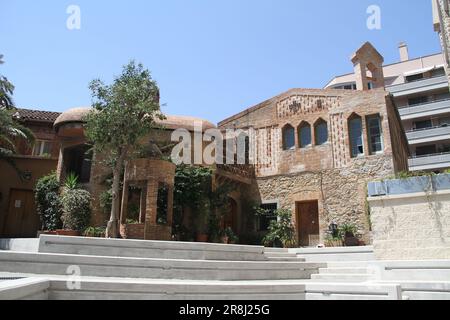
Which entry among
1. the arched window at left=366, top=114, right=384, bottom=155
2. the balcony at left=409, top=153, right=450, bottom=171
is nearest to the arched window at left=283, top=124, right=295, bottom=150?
the arched window at left=366, top=114, right=384, bottom=155

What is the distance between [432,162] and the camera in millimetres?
30594

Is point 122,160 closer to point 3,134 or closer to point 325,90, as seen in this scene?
point 3,134

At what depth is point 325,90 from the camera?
17.6 meters

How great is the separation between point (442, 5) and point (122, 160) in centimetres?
987

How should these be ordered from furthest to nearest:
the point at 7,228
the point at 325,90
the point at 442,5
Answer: the point at 325,90, the point at 7,228, the point at 442,5

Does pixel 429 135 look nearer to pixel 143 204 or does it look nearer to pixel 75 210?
pixel 143 204

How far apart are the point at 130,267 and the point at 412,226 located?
224 inches

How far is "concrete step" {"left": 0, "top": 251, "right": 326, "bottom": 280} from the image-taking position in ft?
20.0

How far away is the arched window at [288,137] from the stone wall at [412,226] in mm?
10254

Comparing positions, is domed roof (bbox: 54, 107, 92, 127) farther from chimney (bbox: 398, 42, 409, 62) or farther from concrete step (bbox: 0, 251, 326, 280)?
chimney (bbox: 398, 42, 409, 62)

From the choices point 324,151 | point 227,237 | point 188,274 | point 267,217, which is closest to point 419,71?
point 324,151

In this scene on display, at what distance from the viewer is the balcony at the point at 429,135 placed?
31066mm

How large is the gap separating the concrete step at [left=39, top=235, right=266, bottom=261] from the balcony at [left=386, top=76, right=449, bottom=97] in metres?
31.4

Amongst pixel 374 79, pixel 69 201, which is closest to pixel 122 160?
pixel 69 201
